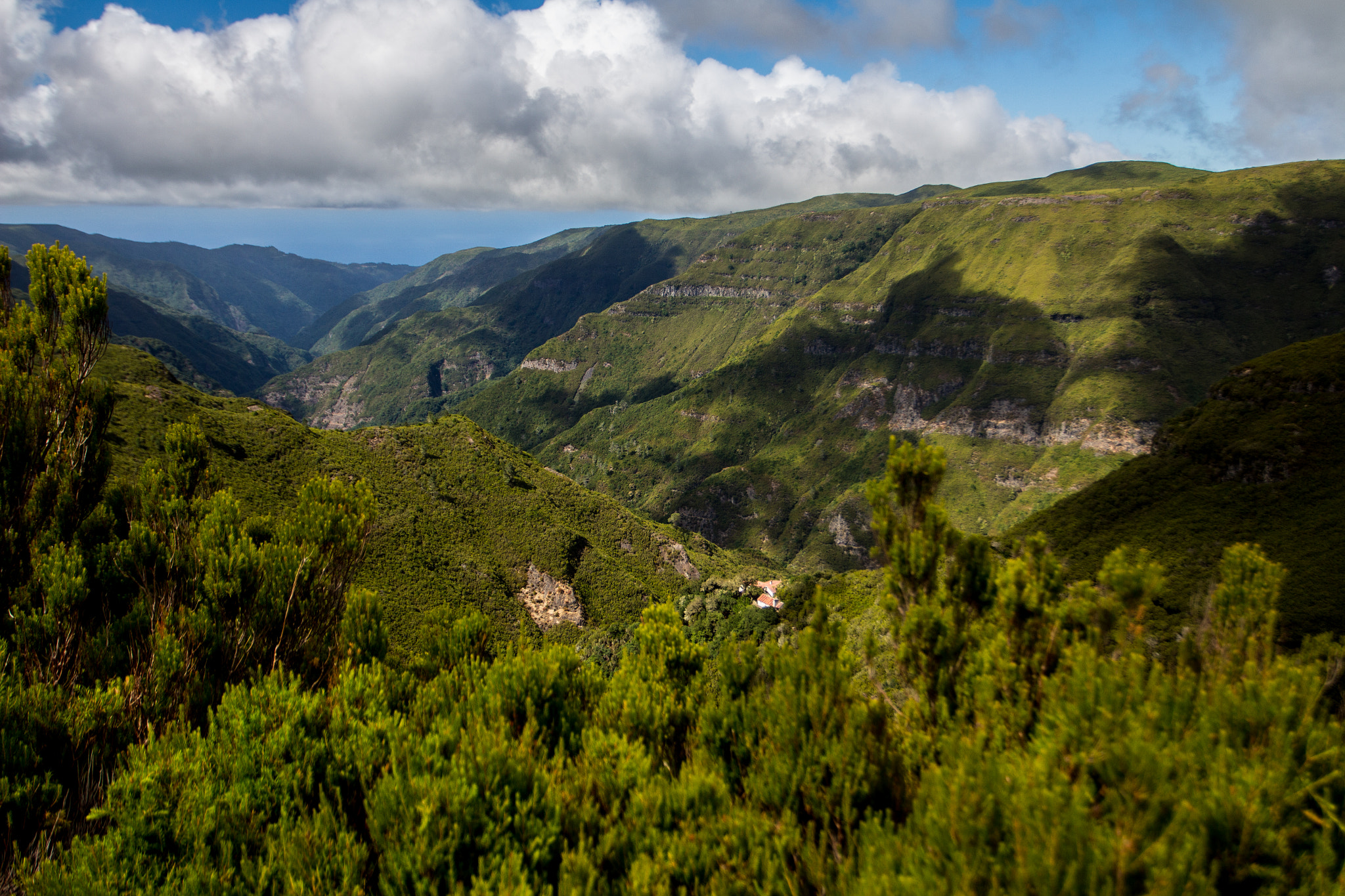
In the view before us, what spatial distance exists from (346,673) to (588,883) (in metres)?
7.71

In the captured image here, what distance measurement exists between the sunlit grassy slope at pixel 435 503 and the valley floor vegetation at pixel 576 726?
167ft

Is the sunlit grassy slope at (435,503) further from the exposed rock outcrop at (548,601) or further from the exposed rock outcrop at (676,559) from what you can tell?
the exposed rock outcrop at (548,601)

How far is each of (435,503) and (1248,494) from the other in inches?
4338

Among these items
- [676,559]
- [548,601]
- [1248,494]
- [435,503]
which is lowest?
[548,601]

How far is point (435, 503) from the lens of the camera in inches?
3484

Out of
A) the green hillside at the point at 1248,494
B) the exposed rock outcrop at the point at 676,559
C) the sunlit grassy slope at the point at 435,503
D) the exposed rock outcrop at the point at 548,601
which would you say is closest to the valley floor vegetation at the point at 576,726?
the sunlit grassy slope at the point at 435,503

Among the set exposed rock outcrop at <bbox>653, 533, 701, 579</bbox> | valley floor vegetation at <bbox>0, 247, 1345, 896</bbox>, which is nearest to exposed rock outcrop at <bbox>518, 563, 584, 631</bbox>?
exposed rock outcrop at <bbox>653, 533, 701, 579</bbox>

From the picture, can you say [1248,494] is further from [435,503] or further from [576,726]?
[435,503]

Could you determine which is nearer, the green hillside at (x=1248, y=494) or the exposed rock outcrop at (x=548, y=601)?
the green hillside at (x=1248, y=494)

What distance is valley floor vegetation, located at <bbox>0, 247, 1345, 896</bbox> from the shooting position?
23.5ft

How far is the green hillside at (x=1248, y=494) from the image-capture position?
5844 cm

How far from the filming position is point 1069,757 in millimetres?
7453

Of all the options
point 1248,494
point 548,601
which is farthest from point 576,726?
point 1248,494

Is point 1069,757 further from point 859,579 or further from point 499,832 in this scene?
point 859,579
